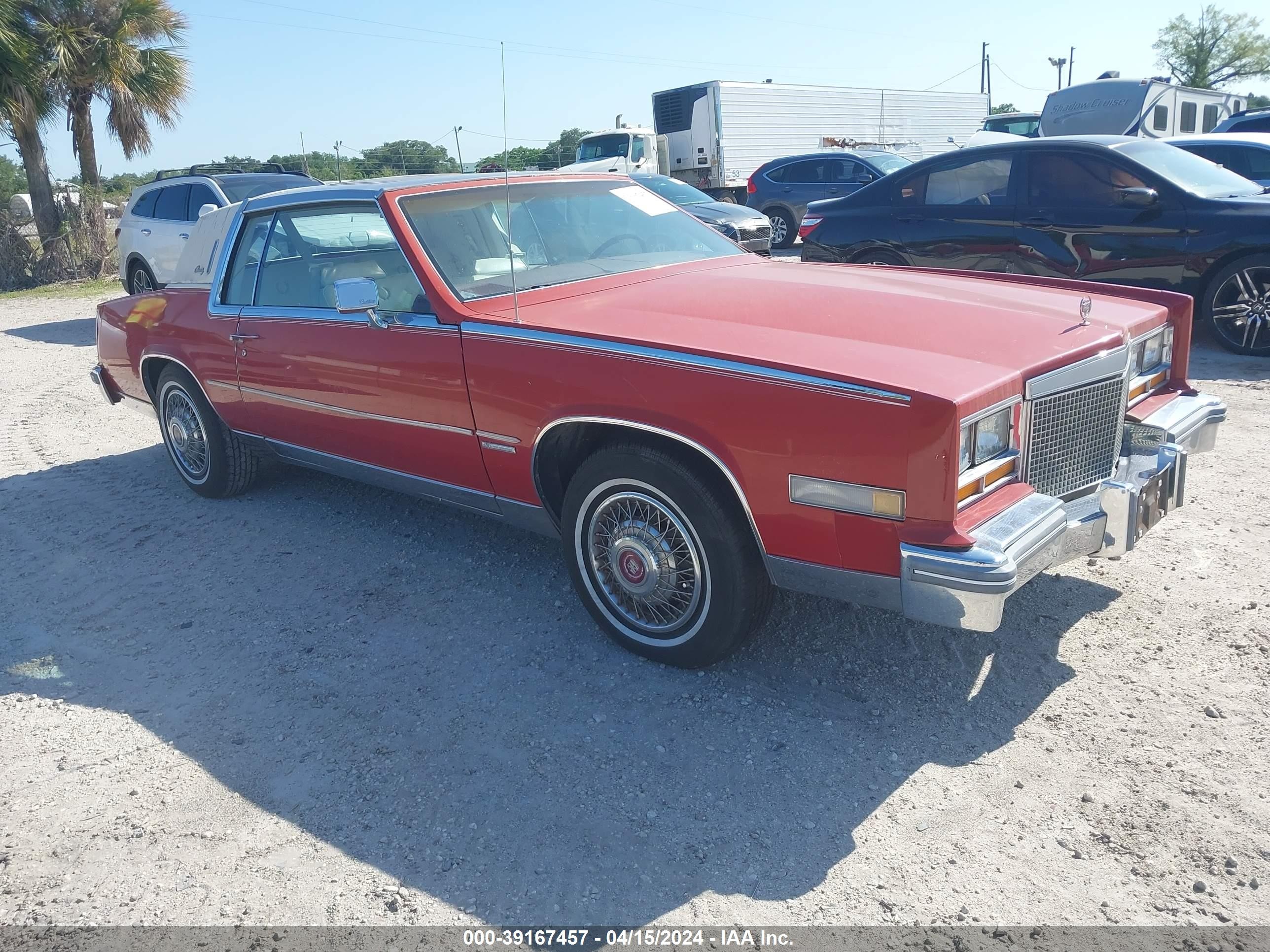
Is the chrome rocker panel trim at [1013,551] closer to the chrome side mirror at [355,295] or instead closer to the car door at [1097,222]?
the chrome side mirror at [355,295]

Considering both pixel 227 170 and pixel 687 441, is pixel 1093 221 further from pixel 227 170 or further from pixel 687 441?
pixel 227 170

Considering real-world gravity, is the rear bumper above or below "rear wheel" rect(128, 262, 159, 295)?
below

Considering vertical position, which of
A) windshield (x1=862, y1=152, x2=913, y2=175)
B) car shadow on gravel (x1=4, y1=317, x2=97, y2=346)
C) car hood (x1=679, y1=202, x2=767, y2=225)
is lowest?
car shadow on gravel (x1=4, y1=317, x2=97, y2=346)

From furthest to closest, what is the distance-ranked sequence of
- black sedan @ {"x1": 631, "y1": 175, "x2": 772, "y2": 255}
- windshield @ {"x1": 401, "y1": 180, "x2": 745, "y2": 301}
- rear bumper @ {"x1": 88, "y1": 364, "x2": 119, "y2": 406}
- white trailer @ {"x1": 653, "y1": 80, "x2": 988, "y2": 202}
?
white trailer @ {"x1": 653, "y1": 80, "x2": 988, "y2": 202} → black sedan @ {"x1": 631, "y1": 175, "x2": 772, "y2": 255} → rear bumper @ {"x1": 88, "y1": 364, "x2": 119, "y2": 406} → windshield @ {"x1": 401, "y1": 180, "x2": 745, "y2": 301}

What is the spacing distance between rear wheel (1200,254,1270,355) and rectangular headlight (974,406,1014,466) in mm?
5112

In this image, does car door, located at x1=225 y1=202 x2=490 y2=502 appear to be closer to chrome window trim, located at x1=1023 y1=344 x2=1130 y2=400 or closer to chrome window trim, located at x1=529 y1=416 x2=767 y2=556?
chrome window trim, located at x1=529 y1=416 x2=767 y2=556

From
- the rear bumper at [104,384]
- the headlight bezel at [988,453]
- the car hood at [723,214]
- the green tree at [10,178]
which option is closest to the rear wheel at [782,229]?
the car hood at [723,214]

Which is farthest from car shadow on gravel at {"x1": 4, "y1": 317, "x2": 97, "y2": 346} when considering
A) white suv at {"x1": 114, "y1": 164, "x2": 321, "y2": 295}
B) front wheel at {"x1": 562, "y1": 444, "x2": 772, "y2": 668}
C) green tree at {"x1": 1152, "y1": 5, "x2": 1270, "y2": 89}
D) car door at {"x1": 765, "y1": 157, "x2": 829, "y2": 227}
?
green tree at {"x1": 1152, "y1": 5, "x2": 1270, "y2": 89}

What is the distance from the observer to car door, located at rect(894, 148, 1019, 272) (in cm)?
766

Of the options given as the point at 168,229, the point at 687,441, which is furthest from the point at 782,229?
the point at 687,441

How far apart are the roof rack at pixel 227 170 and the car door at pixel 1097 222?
8.41m

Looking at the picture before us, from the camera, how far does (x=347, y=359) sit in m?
4.23

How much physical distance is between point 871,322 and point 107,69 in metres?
18.9

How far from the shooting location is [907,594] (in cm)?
274
